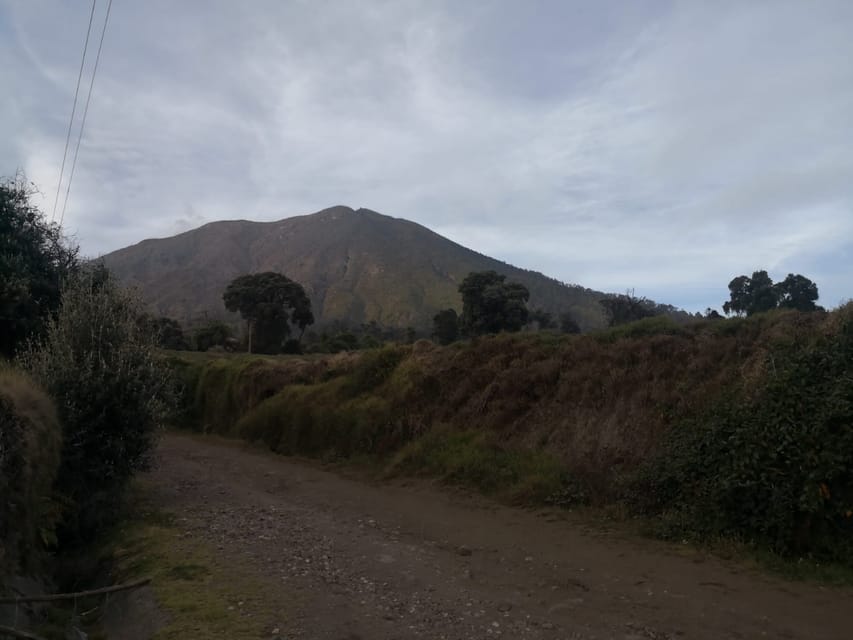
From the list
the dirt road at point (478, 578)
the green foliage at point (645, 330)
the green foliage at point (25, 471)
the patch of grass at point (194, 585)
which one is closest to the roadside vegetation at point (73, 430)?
the green foliage at point (25, 471)

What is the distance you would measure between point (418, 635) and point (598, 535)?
4.59m

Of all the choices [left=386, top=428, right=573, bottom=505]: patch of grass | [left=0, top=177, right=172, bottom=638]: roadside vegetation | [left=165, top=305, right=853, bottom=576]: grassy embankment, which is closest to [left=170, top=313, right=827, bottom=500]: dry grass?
[left=165, top=305, right=853, bottom=576]: grassy embankment

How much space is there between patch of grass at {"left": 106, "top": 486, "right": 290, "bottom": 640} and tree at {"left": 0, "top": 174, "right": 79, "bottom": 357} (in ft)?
25.0

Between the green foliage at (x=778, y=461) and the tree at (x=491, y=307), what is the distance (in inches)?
1251

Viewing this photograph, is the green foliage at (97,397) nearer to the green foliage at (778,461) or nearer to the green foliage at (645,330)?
the green foliage at (778,461)

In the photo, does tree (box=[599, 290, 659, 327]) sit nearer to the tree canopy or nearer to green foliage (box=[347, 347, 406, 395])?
the tree canopy

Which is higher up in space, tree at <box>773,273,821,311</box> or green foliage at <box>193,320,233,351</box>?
tree at <box>773,273,821,311</box>

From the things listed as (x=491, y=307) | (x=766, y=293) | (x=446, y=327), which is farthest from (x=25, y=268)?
(x=446, y=327)

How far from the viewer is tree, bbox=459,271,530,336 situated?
142 ft

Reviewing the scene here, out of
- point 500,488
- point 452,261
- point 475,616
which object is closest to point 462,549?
point 475,616

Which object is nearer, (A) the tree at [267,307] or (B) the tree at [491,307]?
(B) the tree at [491,307]

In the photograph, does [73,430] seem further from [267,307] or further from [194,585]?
[267,307]

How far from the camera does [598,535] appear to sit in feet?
31.9

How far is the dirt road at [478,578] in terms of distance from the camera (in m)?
6.16
